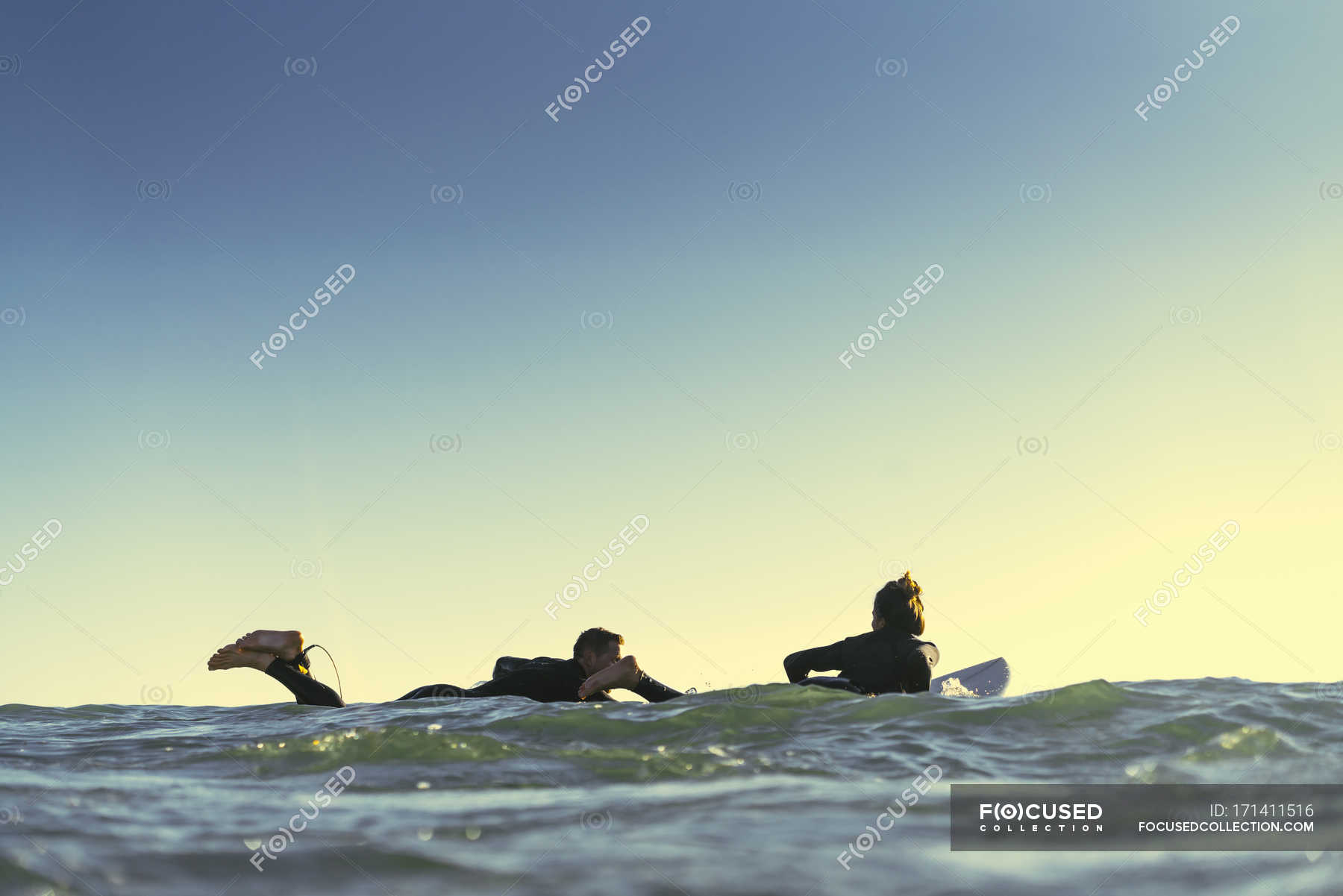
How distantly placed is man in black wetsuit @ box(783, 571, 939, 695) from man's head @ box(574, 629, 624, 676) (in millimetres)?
1709

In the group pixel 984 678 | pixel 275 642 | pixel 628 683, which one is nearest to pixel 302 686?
pixel 275 642

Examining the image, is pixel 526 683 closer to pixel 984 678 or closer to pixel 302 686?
pixel 302 686

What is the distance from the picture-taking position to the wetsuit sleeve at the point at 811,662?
8.76 m

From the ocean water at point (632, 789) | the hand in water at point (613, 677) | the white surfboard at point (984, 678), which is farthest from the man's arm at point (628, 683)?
the white surfboard at point (984, 678)

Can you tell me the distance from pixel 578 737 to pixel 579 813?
2043 mm

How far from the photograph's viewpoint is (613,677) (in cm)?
870

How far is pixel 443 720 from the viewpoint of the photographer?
755cm

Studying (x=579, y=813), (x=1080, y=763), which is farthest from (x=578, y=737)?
(x=1080, y=763)

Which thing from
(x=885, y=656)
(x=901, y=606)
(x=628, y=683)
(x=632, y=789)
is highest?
(x=901, y=606)

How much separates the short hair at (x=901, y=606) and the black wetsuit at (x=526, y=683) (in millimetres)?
2242

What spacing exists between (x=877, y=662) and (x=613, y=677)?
2580 millimetres

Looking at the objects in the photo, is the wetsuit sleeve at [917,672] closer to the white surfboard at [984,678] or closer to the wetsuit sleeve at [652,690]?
the wetsuit sleeve at [652,690]

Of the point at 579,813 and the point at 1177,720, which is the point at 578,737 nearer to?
the point at 579,813

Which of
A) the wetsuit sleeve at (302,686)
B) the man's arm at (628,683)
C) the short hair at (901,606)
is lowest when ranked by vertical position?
the wetsuit sleeve at (302,686)
